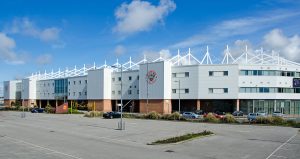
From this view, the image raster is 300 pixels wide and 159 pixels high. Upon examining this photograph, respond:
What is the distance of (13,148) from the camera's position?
21.6 metres

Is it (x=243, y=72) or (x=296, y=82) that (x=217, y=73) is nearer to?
(x=243, y=72)

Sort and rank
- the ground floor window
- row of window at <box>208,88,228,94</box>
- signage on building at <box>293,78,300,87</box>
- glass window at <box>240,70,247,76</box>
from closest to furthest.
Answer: glass window at <box>240,70,247,76</box> < row of window at <box>208,88,228,94</box> < the ground floor window < signage on building at <box>293,78,300,87</box>

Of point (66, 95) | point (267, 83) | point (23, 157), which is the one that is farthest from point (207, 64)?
point (23, 157)

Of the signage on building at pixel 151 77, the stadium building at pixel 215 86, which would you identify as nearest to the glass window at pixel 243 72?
the stadium building at pixel 215 86

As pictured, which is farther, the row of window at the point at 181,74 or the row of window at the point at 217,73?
the row of window at the point at 181,74

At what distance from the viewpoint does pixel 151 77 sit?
84.1 metres

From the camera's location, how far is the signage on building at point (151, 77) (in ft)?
274

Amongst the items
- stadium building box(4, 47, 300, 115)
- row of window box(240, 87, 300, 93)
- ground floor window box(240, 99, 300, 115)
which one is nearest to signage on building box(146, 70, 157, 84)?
stadium building box(4, 47, 300, 115)

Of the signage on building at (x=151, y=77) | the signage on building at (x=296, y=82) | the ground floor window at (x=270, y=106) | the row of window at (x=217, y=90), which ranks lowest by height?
the ground floor window at (x=270, y=106)

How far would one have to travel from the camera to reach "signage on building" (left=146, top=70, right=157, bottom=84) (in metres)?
83.4

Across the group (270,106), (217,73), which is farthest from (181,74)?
(270,106)

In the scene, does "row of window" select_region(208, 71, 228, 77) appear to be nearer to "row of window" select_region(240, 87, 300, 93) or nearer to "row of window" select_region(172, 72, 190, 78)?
"row of window" select_region(240, 87, 300, 93)

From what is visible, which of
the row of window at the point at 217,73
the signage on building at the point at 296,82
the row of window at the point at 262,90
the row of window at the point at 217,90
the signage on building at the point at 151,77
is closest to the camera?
the row of window at the point at 262,90

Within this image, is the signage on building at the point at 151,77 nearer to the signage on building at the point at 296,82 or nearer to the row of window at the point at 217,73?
the row of window at the point at 217,73
